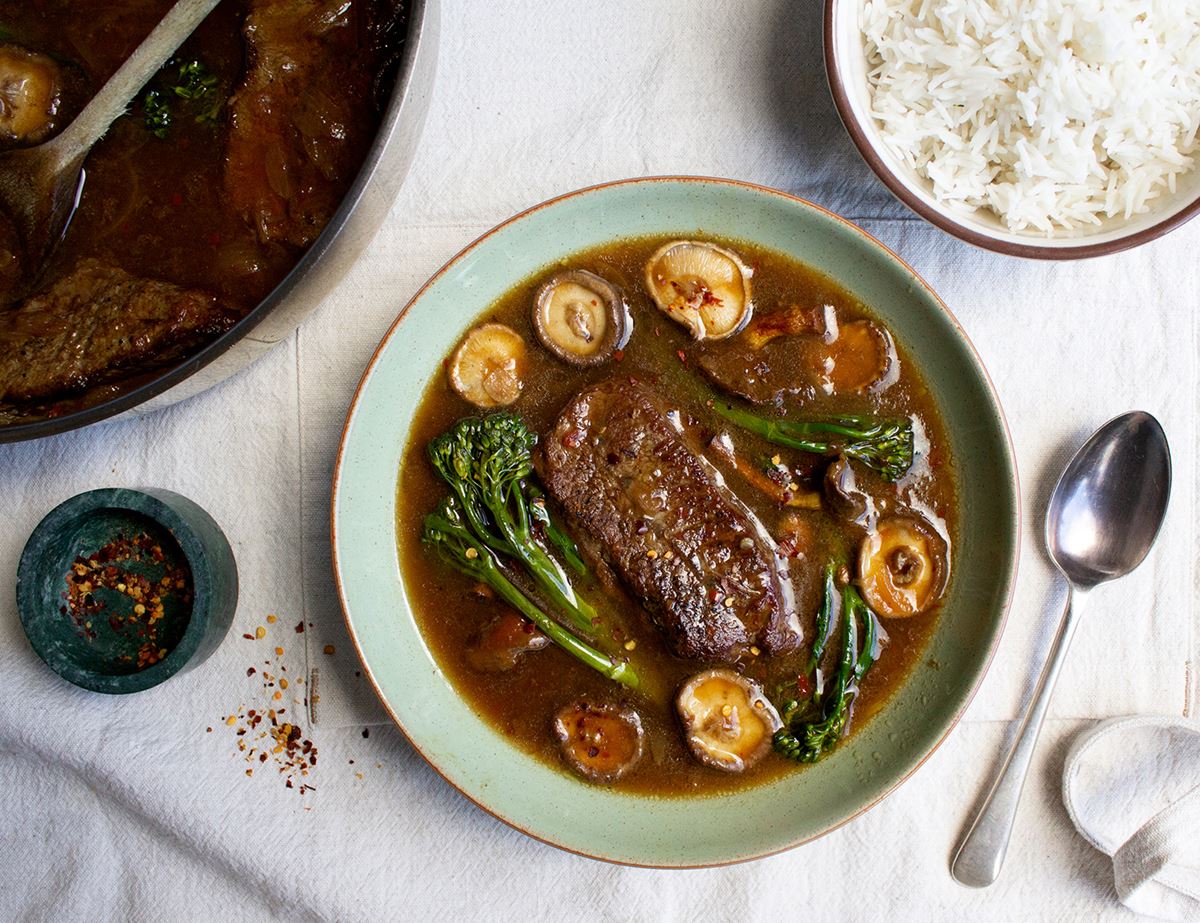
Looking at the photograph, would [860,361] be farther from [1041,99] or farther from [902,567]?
[1041,99]

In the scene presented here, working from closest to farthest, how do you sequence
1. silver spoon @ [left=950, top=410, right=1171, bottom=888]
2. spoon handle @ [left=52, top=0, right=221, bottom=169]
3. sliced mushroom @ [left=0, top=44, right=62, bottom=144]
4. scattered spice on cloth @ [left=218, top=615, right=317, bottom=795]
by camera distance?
spoon handle @ [left=52, top=0, right=221, bottom=169] < sliced mushroom @ [left=0, top=44, right=62, bottom=144] < silver spoon @ [left=950, top=410, right=1171, bottom=888] < scattered spice on cloth @ [left=218, top=615, right=317, bottom=795]

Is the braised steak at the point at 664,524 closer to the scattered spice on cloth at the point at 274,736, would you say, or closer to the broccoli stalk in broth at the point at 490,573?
the broccoli stalk in broth at the point at 490,573

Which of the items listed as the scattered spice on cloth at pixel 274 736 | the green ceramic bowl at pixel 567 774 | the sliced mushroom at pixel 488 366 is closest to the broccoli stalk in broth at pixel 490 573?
the green ceramic bowl at pixel 567 774

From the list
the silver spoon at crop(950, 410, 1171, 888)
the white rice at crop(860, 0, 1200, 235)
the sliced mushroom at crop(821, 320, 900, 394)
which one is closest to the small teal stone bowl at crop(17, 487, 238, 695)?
the sliced mushroom at crop(821, 320, 900, 394)

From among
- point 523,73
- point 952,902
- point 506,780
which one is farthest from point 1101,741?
point 523,73

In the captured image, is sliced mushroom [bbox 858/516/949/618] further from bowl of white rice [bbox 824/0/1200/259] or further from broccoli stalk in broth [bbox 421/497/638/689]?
bowl of white rice [bbox 824/0/1200/259]

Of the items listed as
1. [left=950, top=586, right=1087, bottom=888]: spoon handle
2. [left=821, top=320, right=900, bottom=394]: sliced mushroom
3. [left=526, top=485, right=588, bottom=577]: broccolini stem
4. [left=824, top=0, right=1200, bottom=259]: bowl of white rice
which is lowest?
[left=950, top=586, right=1087, bottom=888]: spoon handle
